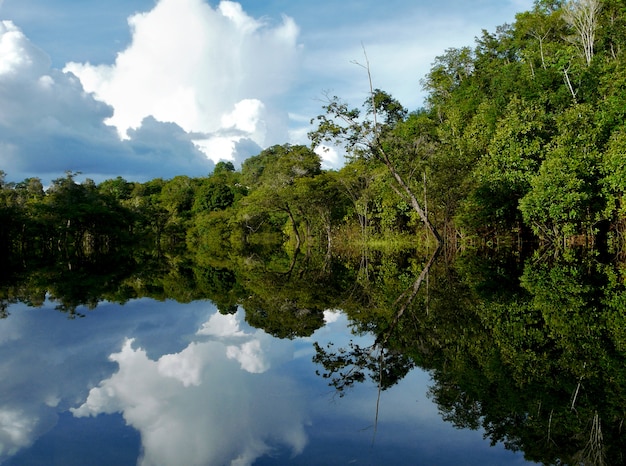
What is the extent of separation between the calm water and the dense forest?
18727 mm

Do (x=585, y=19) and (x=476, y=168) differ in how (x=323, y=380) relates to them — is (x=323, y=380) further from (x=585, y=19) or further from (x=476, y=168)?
(x=585, y=19)

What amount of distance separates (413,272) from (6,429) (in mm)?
15108

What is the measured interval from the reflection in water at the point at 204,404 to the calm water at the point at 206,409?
0.5 inches

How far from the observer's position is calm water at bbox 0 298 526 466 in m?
4.27

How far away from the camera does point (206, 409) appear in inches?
205

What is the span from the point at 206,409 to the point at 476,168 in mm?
26777

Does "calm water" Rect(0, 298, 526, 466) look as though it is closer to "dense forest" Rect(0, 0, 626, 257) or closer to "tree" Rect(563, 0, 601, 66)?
"dense forest" Rect(0, 0, 626, 257)

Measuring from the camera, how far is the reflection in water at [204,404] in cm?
436

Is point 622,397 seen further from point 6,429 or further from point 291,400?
point 6,429

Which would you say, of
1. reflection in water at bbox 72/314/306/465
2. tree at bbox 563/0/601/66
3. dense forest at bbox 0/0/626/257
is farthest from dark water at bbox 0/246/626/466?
tree at bbox 563/0/601/66

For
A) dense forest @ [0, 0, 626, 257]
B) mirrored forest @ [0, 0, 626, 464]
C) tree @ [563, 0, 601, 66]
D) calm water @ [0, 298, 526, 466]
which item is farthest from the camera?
tree @ [563, 0, 601, 66]

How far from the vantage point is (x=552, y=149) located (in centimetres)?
2512

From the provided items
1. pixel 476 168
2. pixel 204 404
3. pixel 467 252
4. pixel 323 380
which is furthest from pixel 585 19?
pixel 204 404

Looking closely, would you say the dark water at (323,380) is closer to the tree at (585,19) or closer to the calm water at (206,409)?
the calm water at (206,409)
